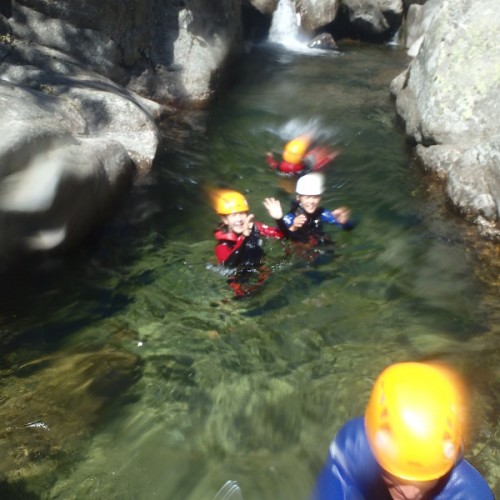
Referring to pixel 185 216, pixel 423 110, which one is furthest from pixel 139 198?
pixel 423 110

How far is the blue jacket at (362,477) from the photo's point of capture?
233cm

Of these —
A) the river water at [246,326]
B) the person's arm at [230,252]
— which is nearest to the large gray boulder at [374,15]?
the river water at [246,326]

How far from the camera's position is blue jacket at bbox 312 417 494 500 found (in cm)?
233

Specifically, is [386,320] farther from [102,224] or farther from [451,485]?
[102,224]

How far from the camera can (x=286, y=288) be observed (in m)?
5.70

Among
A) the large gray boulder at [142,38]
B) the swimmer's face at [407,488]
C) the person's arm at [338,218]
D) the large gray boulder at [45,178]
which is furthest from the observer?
the large gray boulder at [142,38]

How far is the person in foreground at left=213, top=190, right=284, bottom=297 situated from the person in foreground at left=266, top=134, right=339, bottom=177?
2.41m

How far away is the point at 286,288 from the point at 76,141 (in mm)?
2705

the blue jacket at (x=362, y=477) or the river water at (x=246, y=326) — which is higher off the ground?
the blue jacket at (x=362, y=477)

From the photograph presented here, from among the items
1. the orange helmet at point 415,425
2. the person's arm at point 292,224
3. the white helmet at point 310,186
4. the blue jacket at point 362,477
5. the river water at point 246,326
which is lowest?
the river water at point 246,326

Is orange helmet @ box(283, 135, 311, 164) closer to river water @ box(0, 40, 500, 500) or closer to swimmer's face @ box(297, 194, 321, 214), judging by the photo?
river water @ box(0, 40, 500, 500)

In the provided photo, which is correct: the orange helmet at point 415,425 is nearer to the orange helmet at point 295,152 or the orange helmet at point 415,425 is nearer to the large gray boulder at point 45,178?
the large gray boulder at point 45,178

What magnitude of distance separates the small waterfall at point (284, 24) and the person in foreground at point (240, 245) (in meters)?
12.2

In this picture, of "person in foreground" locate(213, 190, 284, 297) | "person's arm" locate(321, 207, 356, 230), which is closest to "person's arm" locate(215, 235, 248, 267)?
"person in foreground" locate(213, 190, 284, 297)
